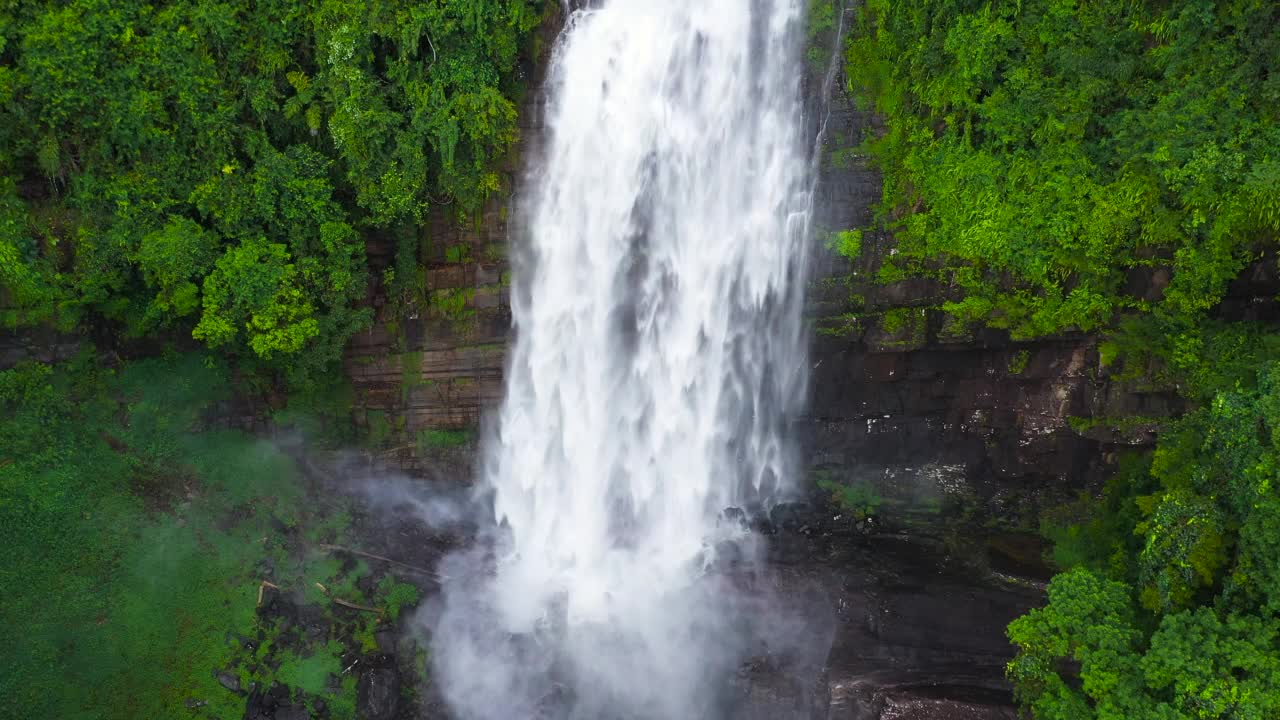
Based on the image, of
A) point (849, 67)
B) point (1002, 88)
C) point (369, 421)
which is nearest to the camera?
point (1002, 88)

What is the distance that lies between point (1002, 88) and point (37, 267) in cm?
1634

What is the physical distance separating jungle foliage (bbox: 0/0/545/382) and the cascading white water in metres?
1.74

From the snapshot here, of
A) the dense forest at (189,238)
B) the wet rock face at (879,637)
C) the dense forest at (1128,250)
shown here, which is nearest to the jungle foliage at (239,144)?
the dense forest at (189,238)

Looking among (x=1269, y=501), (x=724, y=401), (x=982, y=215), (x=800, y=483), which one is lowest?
(x=800, y=483)

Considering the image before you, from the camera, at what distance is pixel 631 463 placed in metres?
15.6

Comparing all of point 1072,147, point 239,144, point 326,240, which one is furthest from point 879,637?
point 239,144

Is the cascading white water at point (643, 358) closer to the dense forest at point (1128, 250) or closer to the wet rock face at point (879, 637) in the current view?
the wet rock face at point (879, 637)

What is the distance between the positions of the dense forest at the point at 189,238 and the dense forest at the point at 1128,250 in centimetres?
737

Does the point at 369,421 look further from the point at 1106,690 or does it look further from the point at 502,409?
the point at 1106,690

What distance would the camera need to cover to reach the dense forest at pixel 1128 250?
28.6 feet

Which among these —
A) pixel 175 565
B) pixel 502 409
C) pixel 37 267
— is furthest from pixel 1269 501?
pixel 37 267

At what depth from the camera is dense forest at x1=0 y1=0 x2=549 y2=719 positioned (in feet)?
45.2

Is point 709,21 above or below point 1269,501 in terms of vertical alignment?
above

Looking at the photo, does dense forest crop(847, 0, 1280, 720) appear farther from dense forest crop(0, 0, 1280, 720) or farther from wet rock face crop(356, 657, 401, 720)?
wet rock face crop(356, 657, 401, 720)
